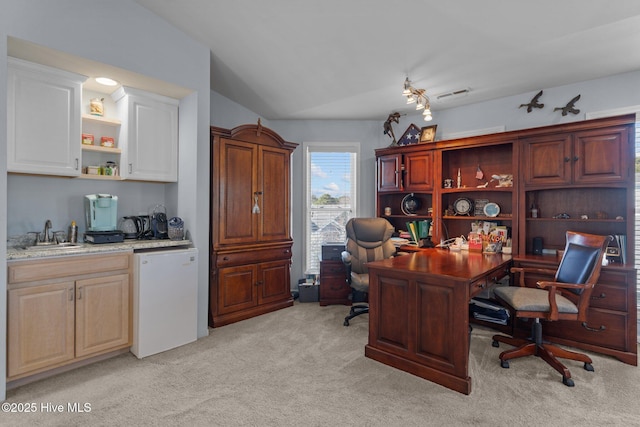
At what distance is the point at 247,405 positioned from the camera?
84.1 inches

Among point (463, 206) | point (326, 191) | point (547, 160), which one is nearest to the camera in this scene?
point (547, 160)

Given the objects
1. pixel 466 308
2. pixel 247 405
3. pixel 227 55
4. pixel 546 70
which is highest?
pixel 227 55

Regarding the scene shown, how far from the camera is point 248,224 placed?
3.80 metres

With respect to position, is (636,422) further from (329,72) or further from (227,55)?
(227,55)

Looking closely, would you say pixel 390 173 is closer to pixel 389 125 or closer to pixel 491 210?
pixel 389 125

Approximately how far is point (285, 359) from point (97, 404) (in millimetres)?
1321

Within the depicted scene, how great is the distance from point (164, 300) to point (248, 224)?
1222 millimetres

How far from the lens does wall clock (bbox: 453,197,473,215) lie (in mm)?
4066

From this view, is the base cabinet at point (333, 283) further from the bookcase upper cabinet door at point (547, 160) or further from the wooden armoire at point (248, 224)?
the bookcase upper cabinet door at point (547, 160)

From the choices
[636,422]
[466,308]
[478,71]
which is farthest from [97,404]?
[478,71]

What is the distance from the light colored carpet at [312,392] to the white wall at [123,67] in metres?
0.58

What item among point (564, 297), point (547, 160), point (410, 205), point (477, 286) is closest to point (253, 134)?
point (410, 205)

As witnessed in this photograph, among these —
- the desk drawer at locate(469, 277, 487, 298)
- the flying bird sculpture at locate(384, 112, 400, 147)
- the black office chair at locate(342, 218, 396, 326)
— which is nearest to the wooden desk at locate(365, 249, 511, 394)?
the desk drawer at locate(469, 277, 487, 298)

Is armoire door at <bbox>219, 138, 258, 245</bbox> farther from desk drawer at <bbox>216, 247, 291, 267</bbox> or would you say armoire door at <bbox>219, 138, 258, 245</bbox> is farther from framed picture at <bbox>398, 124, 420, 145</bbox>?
framed picture at <bbox>398, 124, 420, 145</bbox>
